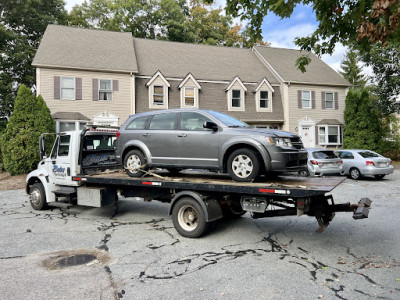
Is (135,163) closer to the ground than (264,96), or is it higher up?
closer to the ground

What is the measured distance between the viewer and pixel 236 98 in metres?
23.9

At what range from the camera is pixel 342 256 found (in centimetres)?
500

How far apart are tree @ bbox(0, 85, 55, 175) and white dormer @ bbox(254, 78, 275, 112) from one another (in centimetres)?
1474

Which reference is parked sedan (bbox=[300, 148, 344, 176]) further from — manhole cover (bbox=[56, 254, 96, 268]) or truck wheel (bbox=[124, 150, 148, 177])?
manhole cover (bbox=[56, 254, 96, 268])

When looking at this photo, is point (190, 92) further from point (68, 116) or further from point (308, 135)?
point (308, 135)

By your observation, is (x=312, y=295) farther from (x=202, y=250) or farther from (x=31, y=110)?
(x=31, y=110)

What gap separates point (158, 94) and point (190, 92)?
237 centimetres

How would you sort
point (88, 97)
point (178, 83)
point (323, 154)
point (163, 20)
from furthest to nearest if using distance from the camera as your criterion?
point (163, 20) → point (178, 83) → point (88, 97) → point (323, 154)

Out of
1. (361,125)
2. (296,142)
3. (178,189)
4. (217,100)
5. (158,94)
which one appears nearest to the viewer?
(296,142)

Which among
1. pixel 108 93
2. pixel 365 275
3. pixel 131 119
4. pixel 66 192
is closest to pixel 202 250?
pixel 365 275

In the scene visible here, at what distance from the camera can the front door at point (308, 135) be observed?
969 inches

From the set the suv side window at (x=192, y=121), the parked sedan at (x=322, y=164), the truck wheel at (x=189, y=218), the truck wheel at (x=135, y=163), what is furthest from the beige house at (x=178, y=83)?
the truck wheel at (x=189, y=218)

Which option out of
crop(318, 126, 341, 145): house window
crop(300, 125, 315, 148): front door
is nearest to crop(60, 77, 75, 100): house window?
crop(300, 125, 315, 148): front door

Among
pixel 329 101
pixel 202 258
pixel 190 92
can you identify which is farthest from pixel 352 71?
pixel 202 258
